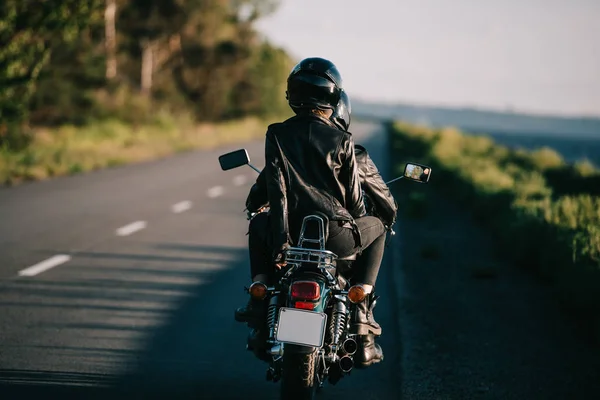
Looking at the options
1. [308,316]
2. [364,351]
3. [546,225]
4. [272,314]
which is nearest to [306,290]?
[308,316]

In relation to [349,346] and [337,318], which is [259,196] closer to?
[337,318]

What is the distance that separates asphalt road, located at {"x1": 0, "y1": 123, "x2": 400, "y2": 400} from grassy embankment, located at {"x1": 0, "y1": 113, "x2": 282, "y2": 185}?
5473 millimetres

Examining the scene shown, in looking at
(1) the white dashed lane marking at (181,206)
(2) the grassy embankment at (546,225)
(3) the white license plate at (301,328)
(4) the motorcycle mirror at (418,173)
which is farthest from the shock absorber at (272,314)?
(1) the white dashed lane marking at (181,206)

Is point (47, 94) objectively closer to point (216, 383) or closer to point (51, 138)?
point (51, 138)

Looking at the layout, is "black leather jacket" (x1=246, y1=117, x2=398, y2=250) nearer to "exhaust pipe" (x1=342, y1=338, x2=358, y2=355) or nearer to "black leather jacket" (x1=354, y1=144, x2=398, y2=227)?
"black leather jacket" (x1=354, y1=144, x2=398, y2=227)

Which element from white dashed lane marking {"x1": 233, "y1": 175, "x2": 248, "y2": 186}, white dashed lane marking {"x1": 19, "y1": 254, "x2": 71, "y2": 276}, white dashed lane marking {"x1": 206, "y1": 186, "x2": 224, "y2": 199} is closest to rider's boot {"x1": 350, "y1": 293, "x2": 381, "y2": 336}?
white dashed lane marking {"x1": 19, "y1": 254, "x2": 71, "y2": 276}

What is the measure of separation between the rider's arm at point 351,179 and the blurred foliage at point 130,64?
15112mm

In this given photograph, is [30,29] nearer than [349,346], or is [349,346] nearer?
[349,346]

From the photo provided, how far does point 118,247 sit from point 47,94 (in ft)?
82.9

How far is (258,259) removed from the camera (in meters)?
4.98

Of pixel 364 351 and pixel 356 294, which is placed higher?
pixel 356 294

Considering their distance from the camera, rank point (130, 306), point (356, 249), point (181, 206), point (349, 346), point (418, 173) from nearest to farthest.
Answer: point (349, 346), point (356, 249), point (418, 173), point (130, 306), point (181, 206)

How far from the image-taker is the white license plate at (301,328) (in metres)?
4.28

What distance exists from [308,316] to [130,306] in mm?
3790
